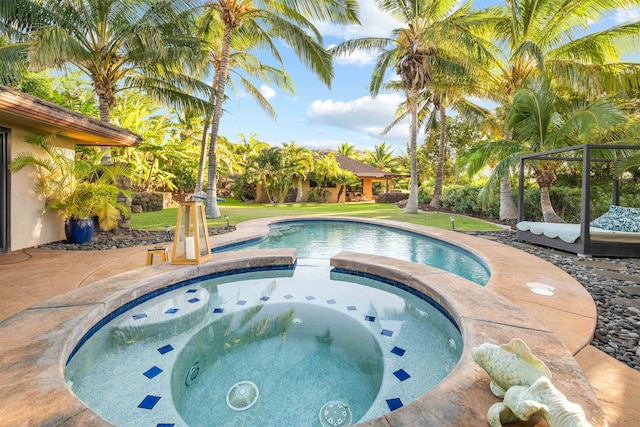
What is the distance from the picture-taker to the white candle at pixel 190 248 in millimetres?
5156

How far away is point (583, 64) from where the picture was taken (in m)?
10.6

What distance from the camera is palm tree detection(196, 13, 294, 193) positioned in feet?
45.4

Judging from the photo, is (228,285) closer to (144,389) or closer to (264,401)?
(144,389)

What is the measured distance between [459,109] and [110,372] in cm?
1780

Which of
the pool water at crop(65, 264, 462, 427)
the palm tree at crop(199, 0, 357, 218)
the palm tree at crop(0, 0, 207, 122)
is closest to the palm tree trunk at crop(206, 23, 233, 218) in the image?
the palm tree at crop(199, 0, 357, 218)

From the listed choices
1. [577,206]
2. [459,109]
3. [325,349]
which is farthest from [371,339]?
[459,109]

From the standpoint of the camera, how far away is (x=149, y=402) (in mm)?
2426

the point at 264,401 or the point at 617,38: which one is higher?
the point at 617,38

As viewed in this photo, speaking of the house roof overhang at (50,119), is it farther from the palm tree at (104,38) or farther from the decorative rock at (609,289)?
the decorative rock at (609,289)

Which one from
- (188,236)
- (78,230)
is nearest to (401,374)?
(188,236)

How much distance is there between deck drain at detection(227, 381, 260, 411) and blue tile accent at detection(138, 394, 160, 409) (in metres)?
0.56

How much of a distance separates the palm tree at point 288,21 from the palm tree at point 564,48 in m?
6.05

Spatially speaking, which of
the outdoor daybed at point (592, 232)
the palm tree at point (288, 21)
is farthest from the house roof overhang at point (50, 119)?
the outdoor daybed at point (592, 232)

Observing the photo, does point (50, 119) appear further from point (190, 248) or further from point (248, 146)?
point (248, 146)
